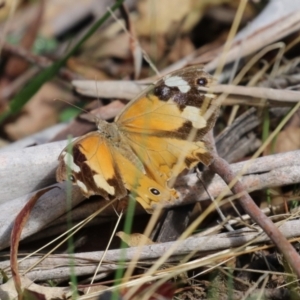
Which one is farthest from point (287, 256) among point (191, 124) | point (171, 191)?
point (191, 124)

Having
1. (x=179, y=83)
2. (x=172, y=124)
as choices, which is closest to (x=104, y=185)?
(x=172, y=124)

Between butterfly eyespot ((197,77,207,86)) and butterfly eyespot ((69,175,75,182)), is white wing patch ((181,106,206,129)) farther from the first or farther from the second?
butterfly eyespot ((69,175,75,182))

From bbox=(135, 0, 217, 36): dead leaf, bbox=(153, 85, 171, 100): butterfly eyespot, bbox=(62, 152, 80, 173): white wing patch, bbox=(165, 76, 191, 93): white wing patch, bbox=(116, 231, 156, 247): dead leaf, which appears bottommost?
bbox=(116, 231, 156, 247): dead leaf

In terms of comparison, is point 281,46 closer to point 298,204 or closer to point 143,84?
point 143,84

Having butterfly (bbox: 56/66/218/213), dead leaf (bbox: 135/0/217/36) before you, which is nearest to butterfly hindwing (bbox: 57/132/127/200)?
butterfly (bbox: 56/66/218/213)

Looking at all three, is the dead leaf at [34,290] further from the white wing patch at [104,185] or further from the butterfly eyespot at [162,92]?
the butterfly eyespot at [162,92]

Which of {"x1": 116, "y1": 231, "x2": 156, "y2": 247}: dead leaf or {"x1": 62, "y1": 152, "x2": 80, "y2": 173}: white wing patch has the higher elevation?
{"x1": 62, "y1": 152, "x2": 80, "y2": 173}: white wing patch

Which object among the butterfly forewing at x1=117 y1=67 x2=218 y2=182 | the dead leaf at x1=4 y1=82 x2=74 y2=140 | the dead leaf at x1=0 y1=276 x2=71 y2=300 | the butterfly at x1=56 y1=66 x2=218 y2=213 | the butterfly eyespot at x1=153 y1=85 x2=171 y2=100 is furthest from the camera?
the dead leaf at x1=4 y1=82 x2=74 y2=140
